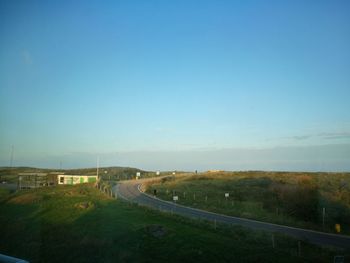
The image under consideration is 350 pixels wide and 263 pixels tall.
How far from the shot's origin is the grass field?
2259cm

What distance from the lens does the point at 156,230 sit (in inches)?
1073

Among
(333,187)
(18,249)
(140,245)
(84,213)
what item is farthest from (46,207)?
(333,187)

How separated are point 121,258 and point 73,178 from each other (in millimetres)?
72783

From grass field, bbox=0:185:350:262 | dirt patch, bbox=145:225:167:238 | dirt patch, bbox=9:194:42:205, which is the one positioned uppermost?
dirt patch, bbox=9:194:42:205

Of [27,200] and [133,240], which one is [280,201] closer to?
[27,200]

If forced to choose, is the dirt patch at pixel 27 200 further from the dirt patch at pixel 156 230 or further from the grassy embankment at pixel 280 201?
the dirt patch at pixel 156 230

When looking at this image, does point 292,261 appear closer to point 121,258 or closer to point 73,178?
point 121,258

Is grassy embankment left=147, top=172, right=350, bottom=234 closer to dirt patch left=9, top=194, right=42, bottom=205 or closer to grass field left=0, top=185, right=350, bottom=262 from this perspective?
grass field left=0, top=185, right=350, bottom=262

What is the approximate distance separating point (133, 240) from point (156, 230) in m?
2.36

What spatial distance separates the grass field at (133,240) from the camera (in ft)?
74.1

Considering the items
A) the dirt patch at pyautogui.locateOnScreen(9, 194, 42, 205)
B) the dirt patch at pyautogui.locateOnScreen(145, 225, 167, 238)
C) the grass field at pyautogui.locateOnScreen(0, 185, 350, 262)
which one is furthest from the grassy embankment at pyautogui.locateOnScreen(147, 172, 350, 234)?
the dirt patch at pyautogui.locateOnScreen(9, 194, 42, 205)

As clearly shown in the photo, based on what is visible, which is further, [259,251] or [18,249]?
[18,249]

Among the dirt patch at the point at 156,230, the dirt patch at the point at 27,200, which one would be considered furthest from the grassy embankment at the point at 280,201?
the dirt patch at the point at 27,200

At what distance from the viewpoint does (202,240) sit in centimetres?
2503
